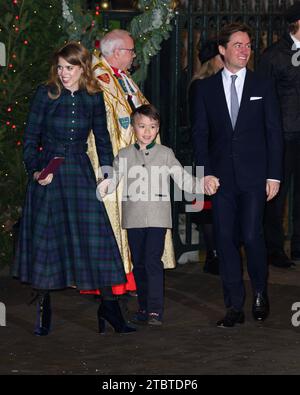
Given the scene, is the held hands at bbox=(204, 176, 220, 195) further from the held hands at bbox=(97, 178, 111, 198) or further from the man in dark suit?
the held hands at bbox=(97, 178, 111, 198)

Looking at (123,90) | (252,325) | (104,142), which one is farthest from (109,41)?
(252,325)

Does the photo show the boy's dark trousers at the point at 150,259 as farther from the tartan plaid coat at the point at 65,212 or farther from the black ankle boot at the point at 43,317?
the black ankle boot at the point at 43,317

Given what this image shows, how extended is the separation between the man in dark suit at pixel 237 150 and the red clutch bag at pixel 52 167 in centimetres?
103

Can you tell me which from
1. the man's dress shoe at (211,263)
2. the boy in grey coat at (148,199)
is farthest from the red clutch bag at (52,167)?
the man's dress shoe at (211,263)

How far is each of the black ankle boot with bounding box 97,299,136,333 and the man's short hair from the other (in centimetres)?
201

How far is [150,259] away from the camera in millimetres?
9820

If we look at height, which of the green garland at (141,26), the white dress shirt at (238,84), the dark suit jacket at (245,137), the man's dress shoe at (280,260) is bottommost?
the man's dress shoe at (280,260)

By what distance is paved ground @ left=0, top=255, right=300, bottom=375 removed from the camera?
27.7 ft

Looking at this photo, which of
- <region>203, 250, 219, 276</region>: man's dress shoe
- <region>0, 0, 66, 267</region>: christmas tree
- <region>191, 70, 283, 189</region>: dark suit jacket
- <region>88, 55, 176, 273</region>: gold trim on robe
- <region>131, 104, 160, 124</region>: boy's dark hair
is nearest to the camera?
<region>191, 70, 283, 189</region>: dark suit jacket

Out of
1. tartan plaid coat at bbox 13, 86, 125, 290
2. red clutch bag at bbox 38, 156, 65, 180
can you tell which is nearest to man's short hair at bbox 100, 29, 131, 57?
tartan plaid coat at bbox 13, 86, 125, 290

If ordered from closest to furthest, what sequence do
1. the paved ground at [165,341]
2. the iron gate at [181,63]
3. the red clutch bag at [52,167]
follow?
the paved ground at [165,341] < the red clutch bag at [52,167] < the iron gate at [181,63]

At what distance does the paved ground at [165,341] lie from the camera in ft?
27.7

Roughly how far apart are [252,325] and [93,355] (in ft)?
4.71
